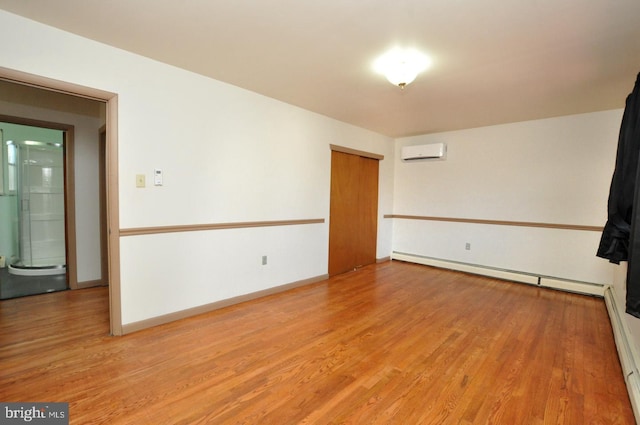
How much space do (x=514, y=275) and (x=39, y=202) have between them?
6980 millimetres

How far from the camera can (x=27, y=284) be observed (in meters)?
3.55

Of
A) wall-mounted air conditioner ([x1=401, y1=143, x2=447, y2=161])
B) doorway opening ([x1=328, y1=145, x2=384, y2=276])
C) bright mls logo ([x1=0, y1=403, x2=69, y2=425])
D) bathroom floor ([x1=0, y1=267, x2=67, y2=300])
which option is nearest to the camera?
bright mls logo ([x1=0, y1=403, x2=69, y2=425])

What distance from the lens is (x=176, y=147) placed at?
2.66 meters

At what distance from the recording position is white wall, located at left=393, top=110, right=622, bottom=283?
3.64 meters

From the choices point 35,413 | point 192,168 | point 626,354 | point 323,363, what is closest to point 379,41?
point 192,168

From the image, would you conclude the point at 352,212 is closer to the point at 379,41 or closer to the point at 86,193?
the point at 379,41

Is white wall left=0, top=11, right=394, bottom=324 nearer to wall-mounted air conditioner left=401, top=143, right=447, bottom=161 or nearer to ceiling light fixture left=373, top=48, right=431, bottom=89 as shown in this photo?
ceiling light fixture left=373, top=48, right=431, bottom=89

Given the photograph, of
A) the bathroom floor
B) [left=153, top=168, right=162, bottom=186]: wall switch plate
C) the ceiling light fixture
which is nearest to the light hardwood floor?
the bathroom floor

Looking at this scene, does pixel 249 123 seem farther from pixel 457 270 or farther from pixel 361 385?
pixel 457 270

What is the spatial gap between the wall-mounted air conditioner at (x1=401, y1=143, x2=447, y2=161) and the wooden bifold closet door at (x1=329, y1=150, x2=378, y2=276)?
596 mm

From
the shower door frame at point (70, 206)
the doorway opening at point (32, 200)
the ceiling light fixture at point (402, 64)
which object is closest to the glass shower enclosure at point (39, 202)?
the doorway opening at point (32, 200)

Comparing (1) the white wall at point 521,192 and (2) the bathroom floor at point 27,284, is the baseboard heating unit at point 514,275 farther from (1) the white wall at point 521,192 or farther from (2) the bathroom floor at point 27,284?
(2) the bathroom floor at point 27,284

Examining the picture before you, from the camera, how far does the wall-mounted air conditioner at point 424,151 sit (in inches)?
190

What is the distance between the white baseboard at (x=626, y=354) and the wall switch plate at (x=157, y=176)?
3.60 metres
